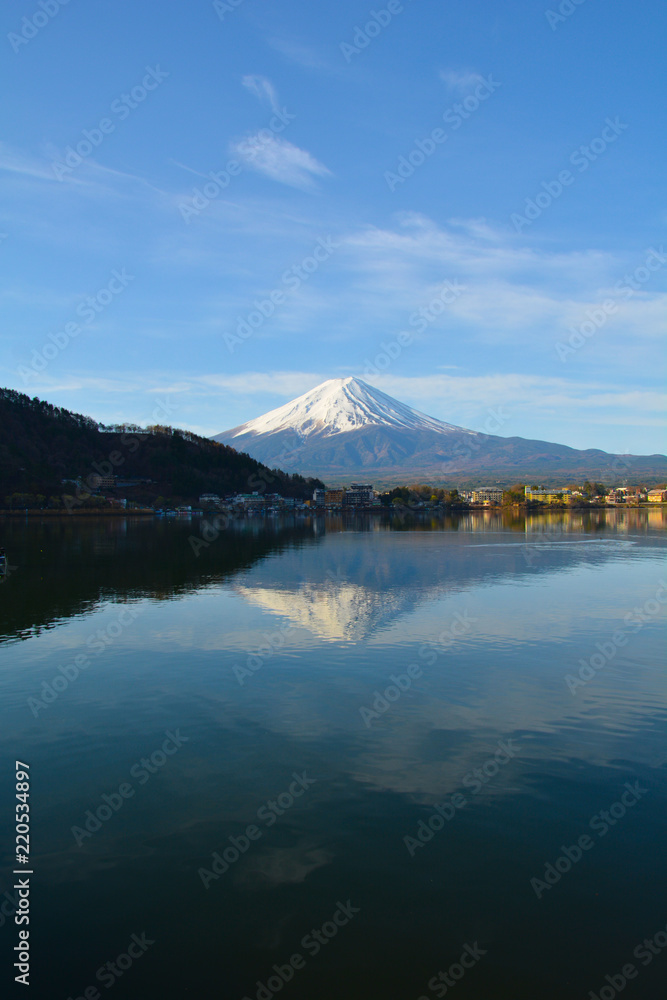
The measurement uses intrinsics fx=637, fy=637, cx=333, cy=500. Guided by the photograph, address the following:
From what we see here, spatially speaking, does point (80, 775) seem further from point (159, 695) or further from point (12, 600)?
point (12, 600)

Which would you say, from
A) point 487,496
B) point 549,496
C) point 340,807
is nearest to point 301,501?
point 487,496

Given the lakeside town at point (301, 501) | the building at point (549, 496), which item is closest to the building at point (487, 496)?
the lakeside town at point (301, 501)

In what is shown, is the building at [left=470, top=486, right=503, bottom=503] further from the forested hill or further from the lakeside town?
the forested hill

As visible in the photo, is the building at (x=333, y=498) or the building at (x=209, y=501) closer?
the building at (x=209, y=501)

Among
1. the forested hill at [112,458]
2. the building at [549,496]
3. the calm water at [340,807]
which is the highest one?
the forested hill at [112,458]

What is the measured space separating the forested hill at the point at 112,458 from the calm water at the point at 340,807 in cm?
11471

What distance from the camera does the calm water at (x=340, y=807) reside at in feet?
18.1

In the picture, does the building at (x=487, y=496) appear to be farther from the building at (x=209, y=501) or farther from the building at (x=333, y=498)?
the building at (x=209, y=501)

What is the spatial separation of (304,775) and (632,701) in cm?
697

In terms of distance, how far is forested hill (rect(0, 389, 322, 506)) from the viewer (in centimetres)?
12719

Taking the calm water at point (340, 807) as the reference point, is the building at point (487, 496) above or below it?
above

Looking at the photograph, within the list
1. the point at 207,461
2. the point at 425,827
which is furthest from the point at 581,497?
the point at 425,827

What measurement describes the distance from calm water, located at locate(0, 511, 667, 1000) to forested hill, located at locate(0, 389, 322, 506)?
4516 inches

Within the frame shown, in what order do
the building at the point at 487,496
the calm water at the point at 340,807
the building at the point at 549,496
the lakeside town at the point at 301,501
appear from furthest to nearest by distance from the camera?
the building at the point at 487,496, the building at the point at 549,496, the lakeside town at the point at 301,501, the calm water at the point at 340,807
